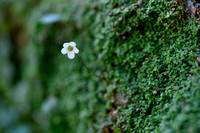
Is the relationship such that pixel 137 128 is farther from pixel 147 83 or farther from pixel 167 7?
pixel 167 7

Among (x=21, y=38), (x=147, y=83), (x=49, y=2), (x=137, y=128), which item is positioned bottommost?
(x=137, y=128)

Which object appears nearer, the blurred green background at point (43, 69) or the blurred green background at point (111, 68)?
the blurred green background at point (111, 68)

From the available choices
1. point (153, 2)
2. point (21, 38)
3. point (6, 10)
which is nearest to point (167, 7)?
point (153, 2)

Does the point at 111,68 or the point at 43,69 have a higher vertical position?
the point at 43,69

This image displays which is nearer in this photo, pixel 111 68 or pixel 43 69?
pixel 111 68

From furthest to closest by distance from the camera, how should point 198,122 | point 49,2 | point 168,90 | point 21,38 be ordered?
1. point 21,38
2. point 49,2
3. point 168,90
4. point 198,122

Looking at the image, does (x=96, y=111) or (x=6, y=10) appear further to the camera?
(x=6, y=10)

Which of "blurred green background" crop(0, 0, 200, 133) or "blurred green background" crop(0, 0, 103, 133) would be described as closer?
"blurred green background" crop(0, 0, 200, 133)

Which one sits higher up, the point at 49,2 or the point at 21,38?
the point at 21,38
